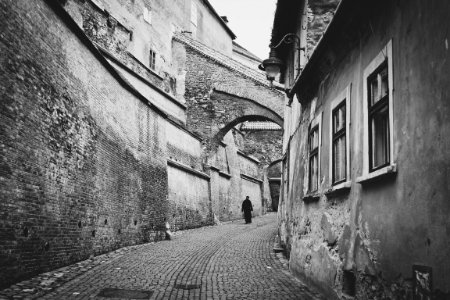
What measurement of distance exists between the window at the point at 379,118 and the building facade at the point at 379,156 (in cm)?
1

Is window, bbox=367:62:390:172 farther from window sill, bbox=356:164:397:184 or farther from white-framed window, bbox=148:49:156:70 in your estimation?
white-framed window, bbox=148:49:156:70

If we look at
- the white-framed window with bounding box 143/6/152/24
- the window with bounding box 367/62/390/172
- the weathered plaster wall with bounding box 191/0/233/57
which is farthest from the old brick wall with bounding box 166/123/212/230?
the weathered plaster wall with bounding box 191/0/233/57

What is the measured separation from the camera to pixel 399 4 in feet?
14.9

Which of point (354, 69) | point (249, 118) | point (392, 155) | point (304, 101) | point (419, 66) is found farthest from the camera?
point (249, 118)

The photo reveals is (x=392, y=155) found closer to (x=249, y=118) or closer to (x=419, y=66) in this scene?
(x=419, y=66)

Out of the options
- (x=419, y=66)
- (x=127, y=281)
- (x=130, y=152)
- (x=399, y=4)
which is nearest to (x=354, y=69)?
(x=399, y=4)

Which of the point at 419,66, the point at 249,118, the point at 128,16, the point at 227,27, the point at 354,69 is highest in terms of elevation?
the point at 227,27

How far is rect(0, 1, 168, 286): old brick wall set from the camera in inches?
271

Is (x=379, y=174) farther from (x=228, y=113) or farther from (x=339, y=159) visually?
(x=228, y=113)

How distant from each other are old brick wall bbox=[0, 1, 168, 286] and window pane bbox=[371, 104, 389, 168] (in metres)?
5.13

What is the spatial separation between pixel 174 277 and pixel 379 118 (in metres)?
4.81

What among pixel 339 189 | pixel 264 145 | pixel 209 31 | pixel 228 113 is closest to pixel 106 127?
pixel 339 189

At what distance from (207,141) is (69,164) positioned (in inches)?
652

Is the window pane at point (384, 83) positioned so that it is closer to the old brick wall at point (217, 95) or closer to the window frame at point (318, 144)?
the window frame at point (318, 144)
